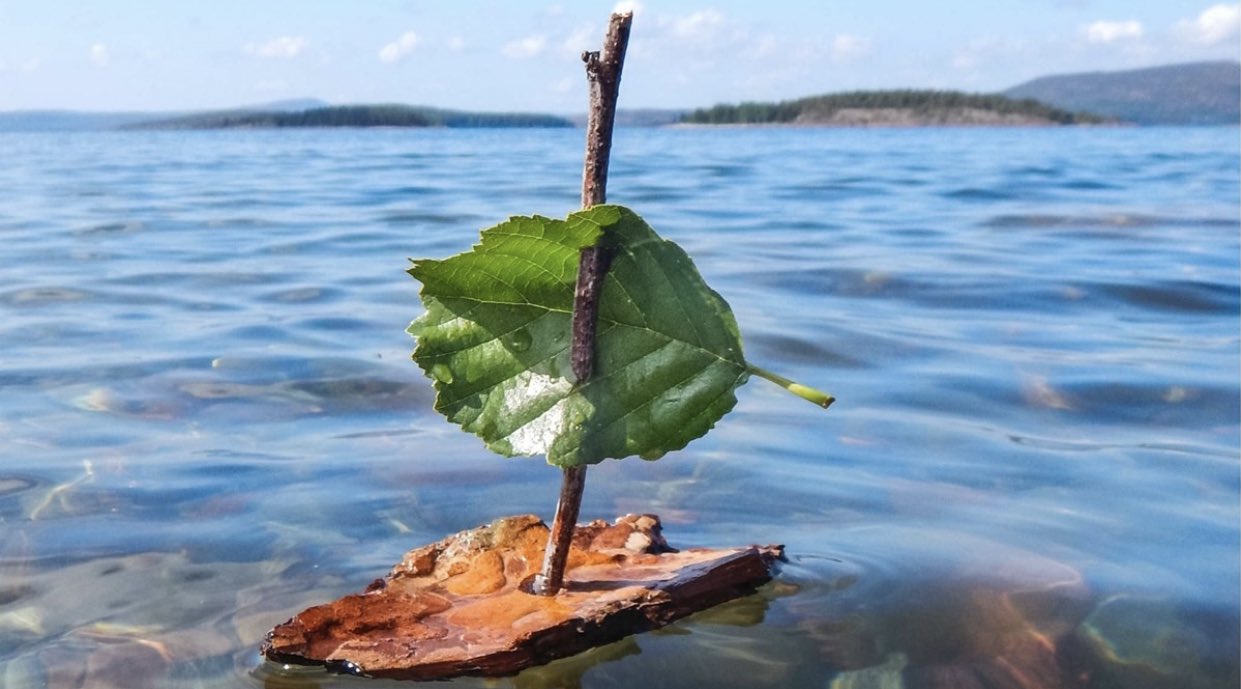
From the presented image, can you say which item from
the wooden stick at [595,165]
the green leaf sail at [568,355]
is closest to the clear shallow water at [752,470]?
the green leaf sail at [568,355]

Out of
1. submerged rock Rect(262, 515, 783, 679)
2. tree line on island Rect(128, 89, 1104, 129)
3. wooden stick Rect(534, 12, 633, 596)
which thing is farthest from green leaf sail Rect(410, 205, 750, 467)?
tree line on island Rect(128, 89, 1104, 129)

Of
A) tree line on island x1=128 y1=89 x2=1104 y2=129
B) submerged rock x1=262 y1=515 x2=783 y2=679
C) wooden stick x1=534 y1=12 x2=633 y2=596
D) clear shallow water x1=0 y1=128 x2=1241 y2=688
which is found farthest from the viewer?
tree line on island x1=128 y1=89 x2=1104 y2=129

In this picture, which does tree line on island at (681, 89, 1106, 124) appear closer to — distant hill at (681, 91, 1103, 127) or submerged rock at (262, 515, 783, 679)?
distant hill at (681, 91, 1103, 127)

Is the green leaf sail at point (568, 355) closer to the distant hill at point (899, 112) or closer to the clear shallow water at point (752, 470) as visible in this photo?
the clear shallow water at point (752, 470)

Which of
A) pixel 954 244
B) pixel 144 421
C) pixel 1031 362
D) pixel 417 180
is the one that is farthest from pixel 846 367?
pixel 417 180

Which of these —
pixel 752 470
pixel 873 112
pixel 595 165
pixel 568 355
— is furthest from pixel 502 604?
pixel 873 112
